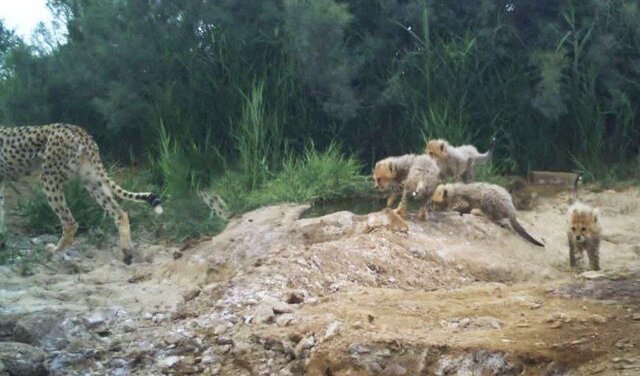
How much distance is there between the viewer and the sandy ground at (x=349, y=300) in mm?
4230

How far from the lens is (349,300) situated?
5188mm

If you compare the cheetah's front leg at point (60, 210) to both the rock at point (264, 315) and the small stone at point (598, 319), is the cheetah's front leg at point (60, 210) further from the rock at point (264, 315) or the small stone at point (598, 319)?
the small stone at point (598, 319)

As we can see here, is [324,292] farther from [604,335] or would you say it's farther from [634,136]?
[634,136]

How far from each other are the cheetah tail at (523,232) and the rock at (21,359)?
3.94 meters

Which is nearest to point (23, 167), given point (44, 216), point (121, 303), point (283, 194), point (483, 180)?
point (44, 216)

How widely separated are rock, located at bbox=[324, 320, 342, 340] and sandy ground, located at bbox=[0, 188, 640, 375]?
0.4 inches

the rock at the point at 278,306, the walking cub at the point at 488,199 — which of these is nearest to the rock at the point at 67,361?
the rock at the point at 278,306

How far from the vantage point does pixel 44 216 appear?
325 inches

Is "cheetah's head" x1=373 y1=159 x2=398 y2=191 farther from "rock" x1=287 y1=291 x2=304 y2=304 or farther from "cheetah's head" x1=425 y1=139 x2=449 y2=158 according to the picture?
"rock" x1=287 y1=291 x2=304 y2=304

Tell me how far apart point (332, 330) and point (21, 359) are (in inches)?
63.1

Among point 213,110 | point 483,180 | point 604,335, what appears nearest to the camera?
point 604,335

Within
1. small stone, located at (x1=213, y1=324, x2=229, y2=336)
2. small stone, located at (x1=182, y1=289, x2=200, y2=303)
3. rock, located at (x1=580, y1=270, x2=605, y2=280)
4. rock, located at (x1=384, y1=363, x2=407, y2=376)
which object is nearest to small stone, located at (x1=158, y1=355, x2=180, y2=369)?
small stone, located at (x1=213, y1=324, x2=229, y2=336)

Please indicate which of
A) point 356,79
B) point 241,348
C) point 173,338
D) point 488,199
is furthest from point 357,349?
point 356,79

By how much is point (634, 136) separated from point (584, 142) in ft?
2.27
